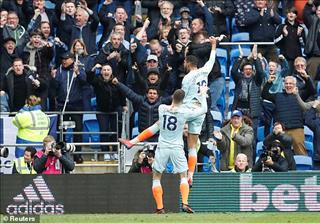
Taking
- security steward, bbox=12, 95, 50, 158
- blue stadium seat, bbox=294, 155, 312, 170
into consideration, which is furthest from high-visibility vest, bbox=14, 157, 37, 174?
blue stadium seat, bbox=294, 155, 312, 170

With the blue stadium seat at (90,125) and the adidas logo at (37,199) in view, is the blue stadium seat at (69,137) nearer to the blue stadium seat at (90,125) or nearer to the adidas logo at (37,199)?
the blue stadium seat at (90,125)

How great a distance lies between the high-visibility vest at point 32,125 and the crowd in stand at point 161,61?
3.39 ft

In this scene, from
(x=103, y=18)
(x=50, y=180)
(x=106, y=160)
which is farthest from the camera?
(x=103, y=18)

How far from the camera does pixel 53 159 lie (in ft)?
75.2

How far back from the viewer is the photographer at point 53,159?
22.5 m

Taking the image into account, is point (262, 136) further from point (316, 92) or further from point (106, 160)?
point (106, 160)

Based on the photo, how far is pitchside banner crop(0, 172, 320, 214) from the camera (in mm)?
22359

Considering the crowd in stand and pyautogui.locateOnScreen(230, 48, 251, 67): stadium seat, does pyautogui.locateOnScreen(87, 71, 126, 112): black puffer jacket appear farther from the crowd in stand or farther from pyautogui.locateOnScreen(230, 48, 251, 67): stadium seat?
pyautogui.locateOnScreen(230, 48, 251, 67): stadium seat

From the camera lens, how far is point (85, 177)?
22438 millimetres

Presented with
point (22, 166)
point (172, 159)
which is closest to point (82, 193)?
point (22, 166)

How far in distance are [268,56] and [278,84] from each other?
1541 millimetres

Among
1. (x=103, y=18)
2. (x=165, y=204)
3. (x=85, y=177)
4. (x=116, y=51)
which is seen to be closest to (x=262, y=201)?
(x=165, y=204)

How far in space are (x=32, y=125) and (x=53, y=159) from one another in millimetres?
2264

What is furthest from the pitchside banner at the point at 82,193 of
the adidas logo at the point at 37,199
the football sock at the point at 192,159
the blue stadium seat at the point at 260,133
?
the blue stadium seat at the point at 260,133
